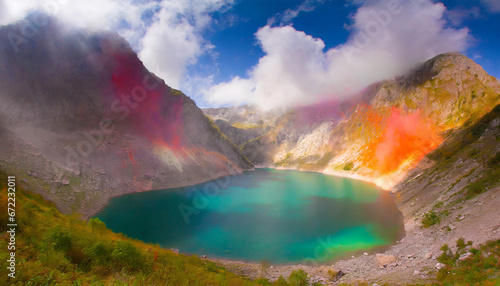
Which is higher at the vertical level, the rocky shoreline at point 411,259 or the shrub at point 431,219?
the shrub at point 431,219

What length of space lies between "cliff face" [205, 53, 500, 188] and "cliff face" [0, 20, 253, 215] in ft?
216

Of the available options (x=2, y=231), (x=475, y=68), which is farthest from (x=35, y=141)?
(x=475, y=68)

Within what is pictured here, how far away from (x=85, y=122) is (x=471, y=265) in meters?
66.6

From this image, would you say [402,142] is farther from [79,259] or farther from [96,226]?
[79,259]

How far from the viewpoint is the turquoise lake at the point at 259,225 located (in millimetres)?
23641

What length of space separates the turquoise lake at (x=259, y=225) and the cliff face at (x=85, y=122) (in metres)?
8.20

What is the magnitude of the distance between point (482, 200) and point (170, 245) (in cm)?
3198

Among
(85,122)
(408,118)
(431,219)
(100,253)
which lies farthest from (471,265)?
(408,118)

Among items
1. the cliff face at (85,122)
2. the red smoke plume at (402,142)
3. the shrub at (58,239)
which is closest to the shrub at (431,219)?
the shrub at (58,239)

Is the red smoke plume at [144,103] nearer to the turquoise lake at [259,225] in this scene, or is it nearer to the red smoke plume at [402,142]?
the turquoise lake at [259,225]

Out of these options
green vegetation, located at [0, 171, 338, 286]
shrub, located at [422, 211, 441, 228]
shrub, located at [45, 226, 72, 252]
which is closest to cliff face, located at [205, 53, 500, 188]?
shrub, located at [422, 211, 441, 228]

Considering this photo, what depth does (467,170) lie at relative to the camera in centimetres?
2881

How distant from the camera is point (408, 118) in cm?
8981

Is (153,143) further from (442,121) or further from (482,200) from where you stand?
(442,121)
